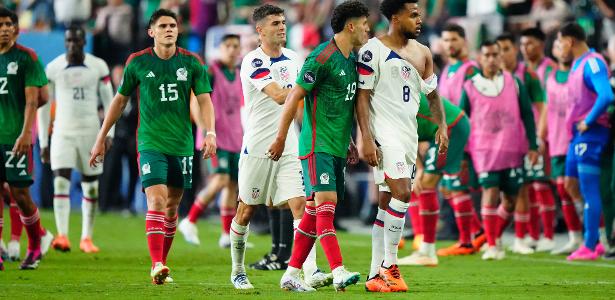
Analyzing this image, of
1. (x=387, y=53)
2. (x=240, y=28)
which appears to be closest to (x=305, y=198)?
(x=387, y=53)

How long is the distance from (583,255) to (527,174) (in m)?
1.56

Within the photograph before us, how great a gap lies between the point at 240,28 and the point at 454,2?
426 centimetres

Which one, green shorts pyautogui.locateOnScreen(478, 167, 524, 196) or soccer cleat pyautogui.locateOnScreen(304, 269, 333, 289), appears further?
green shorts pyautogui.locateOnScreen(478, 167, 524, 196)

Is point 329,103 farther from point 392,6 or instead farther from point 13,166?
point 13,166

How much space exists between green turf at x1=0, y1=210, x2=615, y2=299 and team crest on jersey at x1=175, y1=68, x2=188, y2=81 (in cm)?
184

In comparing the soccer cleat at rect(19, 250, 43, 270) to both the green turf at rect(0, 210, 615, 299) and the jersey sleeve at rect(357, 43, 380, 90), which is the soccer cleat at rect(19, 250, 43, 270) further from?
the jersey sleeve at rect(357, 43, 380, 90)

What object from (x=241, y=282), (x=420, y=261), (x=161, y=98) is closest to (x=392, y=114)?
(x=241, y=282)

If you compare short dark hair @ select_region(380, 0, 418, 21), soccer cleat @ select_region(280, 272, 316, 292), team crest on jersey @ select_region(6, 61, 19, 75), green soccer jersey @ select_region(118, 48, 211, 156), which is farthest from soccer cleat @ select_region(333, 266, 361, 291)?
team crest on jersey @ select_region(6, 61, 19, 75)

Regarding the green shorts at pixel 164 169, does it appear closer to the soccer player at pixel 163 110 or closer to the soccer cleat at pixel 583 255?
the soccer player at pixel 163 110

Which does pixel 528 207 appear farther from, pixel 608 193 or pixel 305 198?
pixel 305 198

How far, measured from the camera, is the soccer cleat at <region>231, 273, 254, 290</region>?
34.1 feet

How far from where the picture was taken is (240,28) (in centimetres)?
2319

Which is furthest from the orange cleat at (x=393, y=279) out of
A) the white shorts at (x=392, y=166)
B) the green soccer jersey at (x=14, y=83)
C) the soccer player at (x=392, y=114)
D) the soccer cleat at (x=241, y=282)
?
the green soccer jersey at (x=14, y=83)

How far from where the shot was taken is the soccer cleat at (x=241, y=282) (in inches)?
409
